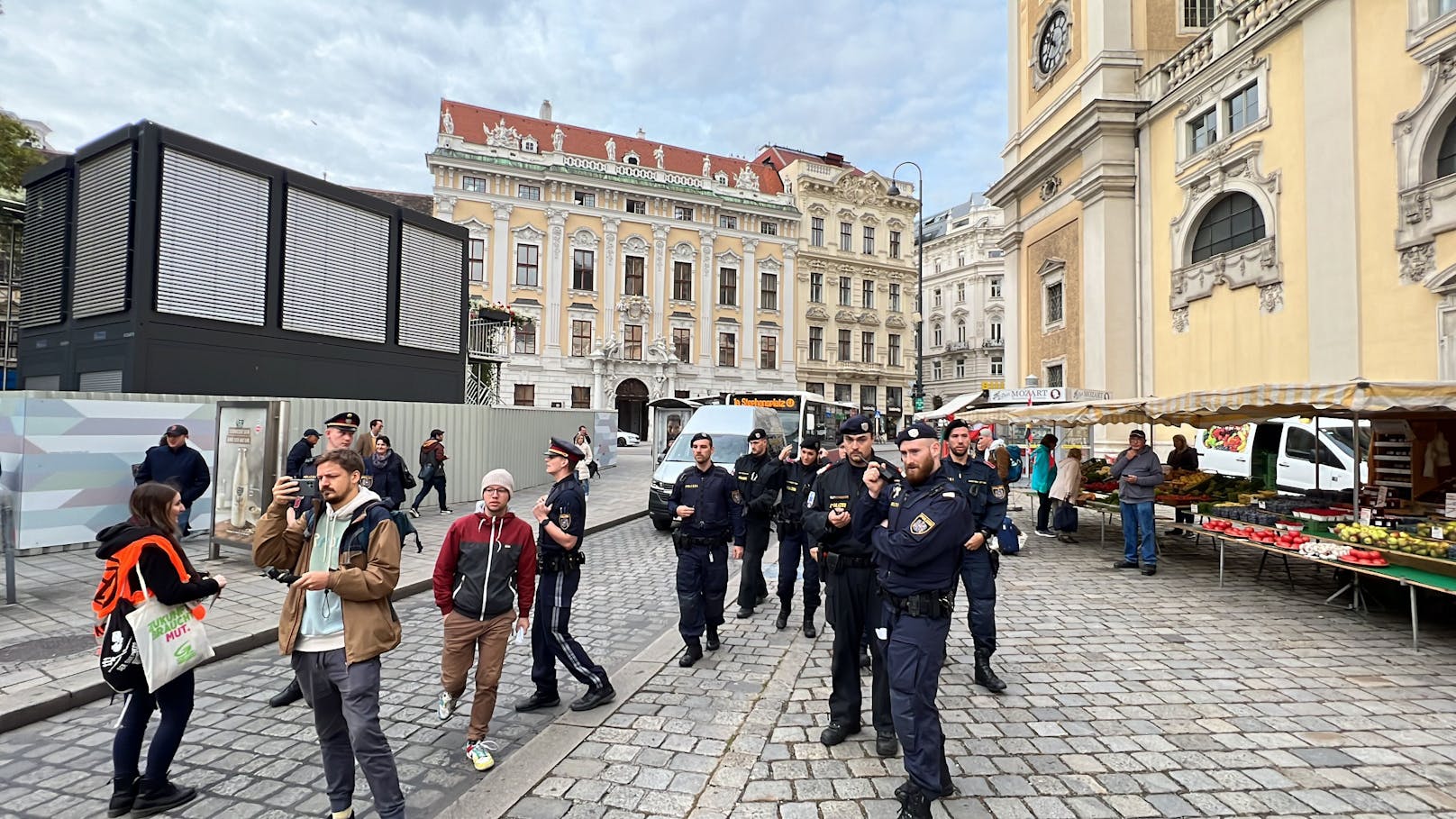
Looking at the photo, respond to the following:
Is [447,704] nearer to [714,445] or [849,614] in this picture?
[849,614]

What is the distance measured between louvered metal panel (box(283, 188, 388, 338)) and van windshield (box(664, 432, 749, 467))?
7167 mm

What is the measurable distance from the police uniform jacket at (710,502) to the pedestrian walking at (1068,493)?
26.5ft

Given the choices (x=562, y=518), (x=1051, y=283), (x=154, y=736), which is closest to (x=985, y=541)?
(x=562, y=518)

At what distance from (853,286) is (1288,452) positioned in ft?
130

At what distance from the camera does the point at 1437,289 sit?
12.8m

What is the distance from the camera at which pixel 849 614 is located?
14.1 ft

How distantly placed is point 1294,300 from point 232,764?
841 inches

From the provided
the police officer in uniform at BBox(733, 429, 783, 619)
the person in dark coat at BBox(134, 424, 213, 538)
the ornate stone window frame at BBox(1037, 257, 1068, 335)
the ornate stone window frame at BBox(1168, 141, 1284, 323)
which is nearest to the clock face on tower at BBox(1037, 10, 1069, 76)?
the ornate stone window frame at BBox(1037, 257, 1068, 335)

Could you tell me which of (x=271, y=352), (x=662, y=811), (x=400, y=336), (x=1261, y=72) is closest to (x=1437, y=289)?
(x=1261, y=72)

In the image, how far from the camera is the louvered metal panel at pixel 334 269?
12664 mm

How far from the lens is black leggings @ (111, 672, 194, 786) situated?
339 cm

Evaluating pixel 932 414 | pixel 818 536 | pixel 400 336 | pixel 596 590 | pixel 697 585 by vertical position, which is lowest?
pixel 596 590

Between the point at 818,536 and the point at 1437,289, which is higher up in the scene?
the point at 1437,289

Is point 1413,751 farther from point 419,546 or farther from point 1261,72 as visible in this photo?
point 1261,72
